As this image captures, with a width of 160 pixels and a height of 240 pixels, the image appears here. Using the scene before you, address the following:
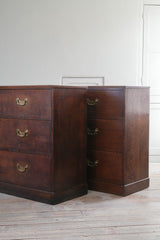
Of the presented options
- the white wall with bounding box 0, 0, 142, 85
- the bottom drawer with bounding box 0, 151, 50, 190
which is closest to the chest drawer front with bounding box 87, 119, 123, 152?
the bottom drawer with bounding box 0, 151, 50, 190

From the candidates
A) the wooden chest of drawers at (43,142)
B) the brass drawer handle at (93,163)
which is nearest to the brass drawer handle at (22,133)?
the wooden chest of drawers at (43,142)

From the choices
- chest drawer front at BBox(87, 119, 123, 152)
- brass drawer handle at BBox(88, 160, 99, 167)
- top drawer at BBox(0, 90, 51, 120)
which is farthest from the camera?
brass drawer handle at BBox(88, 160, 99, 167)

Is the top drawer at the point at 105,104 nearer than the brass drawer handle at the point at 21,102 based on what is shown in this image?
No

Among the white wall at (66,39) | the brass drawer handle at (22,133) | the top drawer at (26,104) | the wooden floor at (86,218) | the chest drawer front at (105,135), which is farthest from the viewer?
the white wall at (66,39)

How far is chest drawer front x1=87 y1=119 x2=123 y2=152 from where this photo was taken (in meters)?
2.57

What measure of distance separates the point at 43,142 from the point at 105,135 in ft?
1.59

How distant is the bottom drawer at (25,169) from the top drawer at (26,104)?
10.7 inches

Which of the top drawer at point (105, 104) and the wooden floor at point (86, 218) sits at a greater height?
the top drawer at point (105, 104)

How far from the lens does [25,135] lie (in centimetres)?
246

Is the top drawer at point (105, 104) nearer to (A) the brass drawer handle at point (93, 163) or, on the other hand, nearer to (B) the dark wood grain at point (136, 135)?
(B) the dark wood grain at point (136, 135)

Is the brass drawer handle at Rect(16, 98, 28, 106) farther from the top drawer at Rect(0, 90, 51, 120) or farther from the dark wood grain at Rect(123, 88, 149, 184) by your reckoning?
the dark wood grain at Rect(123, 88, 149, 184)

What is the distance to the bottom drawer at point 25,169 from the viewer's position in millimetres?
2391

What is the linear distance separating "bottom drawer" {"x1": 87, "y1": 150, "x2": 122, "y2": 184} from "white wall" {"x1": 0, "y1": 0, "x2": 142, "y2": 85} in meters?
1.25

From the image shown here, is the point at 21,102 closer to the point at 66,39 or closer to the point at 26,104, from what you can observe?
the point at 26,104
